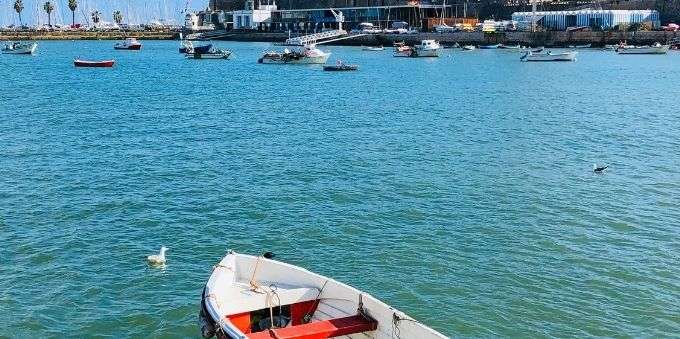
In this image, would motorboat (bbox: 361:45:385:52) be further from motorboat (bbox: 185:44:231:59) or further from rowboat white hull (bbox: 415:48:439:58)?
motorboat (bbox: 185:44:231:59)

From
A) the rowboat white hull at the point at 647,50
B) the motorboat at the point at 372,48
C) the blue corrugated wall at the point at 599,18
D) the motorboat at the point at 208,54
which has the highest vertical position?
the blue corrugated wall at the point at 599,18

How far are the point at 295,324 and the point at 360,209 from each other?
12914 millimetres

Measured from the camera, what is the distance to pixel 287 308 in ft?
55.4

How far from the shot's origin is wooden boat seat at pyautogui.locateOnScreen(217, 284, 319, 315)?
16766mm

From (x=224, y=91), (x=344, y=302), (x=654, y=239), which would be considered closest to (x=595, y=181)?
(x=654, y=239)

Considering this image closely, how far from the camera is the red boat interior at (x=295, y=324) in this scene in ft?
50.0

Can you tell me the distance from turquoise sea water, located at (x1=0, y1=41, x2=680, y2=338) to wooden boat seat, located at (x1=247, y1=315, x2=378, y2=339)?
4155mm

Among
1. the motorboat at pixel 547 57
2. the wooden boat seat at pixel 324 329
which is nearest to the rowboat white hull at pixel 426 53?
the motorboat at pixel 547 57

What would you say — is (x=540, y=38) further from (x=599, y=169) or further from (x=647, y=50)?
(x=599, y=169)

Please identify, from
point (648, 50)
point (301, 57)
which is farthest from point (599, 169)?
point (648, 50)

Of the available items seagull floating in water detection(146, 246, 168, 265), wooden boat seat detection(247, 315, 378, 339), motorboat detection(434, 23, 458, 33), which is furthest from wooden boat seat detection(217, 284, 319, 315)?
motorboat detection(434, 23, 458, 33)

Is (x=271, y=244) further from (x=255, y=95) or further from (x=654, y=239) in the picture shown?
(x=255, y=95)

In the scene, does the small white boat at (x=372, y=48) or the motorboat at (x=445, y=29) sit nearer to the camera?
the small white boat at (x=372, y=48)

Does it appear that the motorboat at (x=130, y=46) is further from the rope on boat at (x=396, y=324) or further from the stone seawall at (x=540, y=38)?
the rope on boat at (x=396, y=324)
